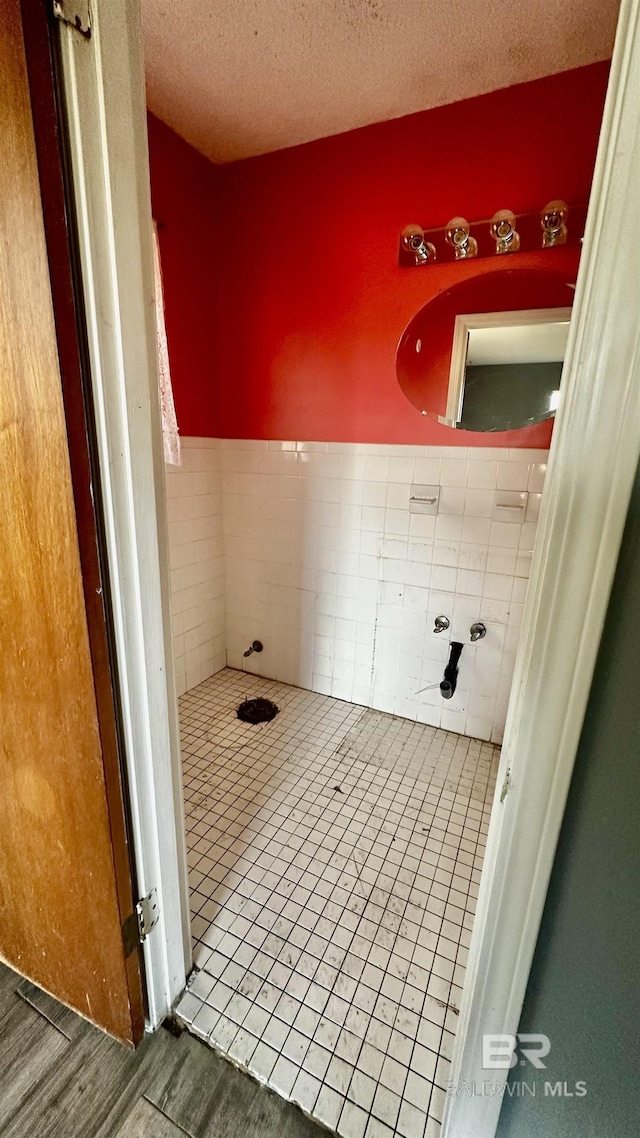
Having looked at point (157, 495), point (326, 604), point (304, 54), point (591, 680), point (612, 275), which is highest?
point (304, 54)

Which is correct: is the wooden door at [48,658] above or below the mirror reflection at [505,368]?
below

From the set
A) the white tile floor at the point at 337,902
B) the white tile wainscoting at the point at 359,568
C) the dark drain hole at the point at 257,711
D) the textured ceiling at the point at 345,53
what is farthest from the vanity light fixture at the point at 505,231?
the dark drain hole at the point at 257,711

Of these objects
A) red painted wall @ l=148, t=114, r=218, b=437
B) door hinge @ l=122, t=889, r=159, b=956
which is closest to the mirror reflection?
red painted wall @ l=148, t=114, r=218, b=437

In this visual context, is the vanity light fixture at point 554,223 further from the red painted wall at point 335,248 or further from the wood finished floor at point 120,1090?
the wood finished floor at point 120,1090

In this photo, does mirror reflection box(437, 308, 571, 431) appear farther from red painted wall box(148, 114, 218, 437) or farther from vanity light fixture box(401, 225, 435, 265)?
red painted wall box(148, 114, 218, 437)

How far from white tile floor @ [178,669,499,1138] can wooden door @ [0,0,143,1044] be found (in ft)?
0.97

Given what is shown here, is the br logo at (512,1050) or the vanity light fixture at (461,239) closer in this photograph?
the br logo at (512,1050)

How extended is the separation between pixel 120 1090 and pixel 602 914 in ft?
3.53

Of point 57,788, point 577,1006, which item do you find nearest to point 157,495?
point 57,788

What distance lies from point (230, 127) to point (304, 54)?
476 mm

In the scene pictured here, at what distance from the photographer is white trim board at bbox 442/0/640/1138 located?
1.30 ft

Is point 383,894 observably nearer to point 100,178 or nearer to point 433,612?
point 433,612

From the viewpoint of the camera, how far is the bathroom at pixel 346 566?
106 cm

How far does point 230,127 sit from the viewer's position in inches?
66.9
